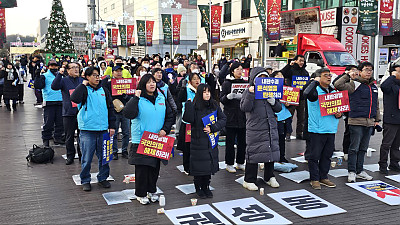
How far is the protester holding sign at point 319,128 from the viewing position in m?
6.29

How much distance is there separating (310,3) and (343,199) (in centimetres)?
2600

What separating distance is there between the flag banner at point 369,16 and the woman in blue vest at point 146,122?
45.7ft

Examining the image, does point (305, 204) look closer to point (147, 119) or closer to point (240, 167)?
point (240, 167)

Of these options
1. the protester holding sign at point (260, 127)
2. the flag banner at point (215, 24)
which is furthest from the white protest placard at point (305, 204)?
the flag banner at point (215, 24)

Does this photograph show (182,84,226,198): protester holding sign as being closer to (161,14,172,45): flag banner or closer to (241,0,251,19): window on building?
(161,14,172,45): flag banner

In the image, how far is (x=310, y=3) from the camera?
29.2 metres

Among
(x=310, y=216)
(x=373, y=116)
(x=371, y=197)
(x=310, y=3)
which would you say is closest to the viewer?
(x=310, y=216)

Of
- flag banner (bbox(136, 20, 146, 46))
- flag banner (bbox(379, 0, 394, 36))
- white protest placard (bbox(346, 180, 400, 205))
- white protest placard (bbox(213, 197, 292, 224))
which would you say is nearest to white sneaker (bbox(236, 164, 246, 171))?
white protest placard (bbox(213, 197, 292, 224))

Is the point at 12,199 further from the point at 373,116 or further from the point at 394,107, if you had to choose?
the point at 394,107

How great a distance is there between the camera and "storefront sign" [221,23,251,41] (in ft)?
113

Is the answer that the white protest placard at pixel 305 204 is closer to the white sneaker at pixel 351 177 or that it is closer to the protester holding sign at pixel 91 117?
the white sneaker at pixel 351 177

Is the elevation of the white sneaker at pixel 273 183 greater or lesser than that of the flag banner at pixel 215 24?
lesser

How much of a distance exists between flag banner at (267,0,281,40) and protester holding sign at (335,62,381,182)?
12.9 metres

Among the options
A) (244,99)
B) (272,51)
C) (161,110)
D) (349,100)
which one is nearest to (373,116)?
(349,100)
